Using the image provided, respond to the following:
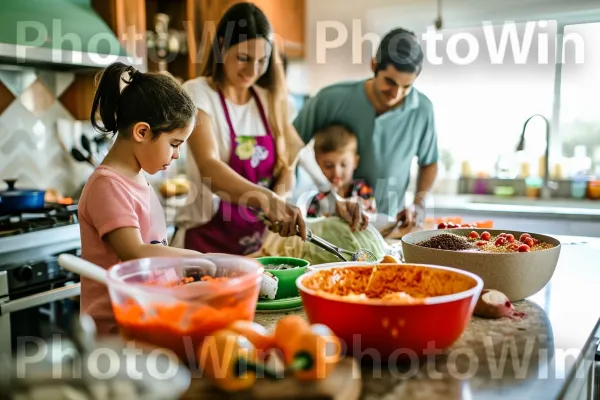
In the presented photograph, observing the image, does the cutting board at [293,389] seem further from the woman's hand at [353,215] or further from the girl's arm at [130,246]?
the woman's hand at [353,215]

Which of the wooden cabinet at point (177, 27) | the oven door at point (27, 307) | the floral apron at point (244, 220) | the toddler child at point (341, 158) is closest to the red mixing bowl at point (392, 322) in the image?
the floral apron at point (244, 220)

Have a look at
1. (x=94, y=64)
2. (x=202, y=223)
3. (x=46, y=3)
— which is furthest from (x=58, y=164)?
(x=202, y=223)

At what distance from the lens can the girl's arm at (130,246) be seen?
1.03 meters

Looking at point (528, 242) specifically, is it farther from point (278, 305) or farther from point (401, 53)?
point (401, 53)

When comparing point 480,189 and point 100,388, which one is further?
point 480,189

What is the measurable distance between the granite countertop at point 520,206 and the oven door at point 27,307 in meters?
2.03

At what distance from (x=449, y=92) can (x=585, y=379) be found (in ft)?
9.47

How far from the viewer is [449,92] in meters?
3.70

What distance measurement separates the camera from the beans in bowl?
3.86 feet

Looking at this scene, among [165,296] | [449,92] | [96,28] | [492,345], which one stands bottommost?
[492,345]

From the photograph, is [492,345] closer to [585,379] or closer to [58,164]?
[585,379]

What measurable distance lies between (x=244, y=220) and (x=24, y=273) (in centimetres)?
82

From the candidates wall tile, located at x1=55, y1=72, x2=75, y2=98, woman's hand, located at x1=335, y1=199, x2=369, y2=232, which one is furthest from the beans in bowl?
wall tile, located at x1=55, y1=72, x2=75, y2=98

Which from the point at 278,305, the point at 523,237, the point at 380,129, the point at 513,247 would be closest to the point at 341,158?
the point at 380,129
